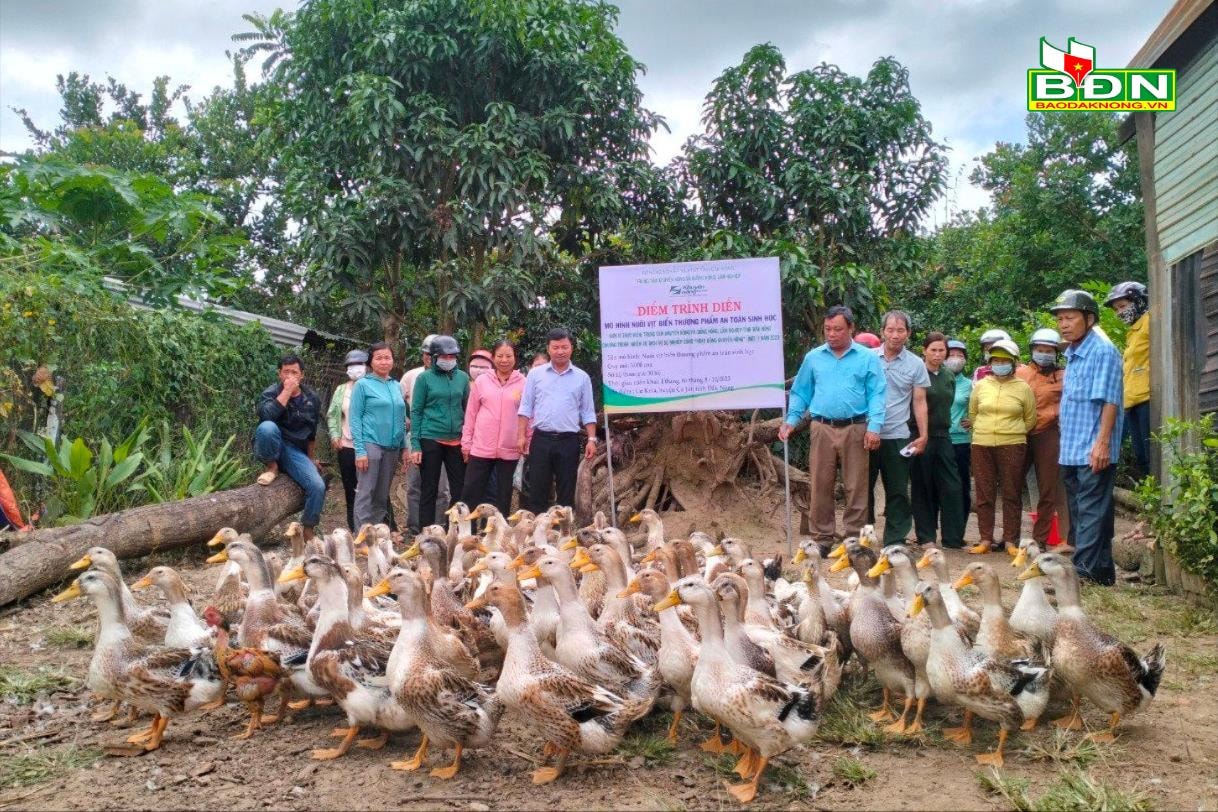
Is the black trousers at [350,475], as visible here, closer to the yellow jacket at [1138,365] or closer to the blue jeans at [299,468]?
the blue jeans at [299,468]

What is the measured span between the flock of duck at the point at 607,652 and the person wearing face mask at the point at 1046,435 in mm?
3396

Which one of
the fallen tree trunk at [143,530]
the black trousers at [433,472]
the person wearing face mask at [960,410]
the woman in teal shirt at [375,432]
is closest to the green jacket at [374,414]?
the woman in teal shirt at [375,432]

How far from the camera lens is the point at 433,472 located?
8.56 m

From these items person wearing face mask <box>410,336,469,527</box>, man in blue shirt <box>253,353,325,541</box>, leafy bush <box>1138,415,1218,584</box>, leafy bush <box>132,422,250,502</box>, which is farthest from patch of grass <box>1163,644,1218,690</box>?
leafy bush <box>132,422,250,502</box>

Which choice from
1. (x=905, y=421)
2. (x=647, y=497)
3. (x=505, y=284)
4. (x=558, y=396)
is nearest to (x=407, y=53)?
(x=505, y=284)

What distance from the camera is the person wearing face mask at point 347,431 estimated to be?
8.88m

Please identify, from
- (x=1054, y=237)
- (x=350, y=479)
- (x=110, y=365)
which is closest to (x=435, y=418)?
(x=350, y=479)

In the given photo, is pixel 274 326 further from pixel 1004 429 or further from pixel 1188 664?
pixel 1188 664

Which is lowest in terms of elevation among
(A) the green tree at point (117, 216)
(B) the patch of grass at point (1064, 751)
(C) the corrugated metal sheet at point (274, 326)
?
(B) the patch of grass at point (1064, 751)

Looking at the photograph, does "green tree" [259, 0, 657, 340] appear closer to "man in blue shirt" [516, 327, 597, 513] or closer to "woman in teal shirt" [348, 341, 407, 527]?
"woman in teal shirt" [348, 341, 407, 527]

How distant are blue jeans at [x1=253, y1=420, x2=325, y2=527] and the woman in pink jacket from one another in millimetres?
1635

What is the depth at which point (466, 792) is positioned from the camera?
148 inches

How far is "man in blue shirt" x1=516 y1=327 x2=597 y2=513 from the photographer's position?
810 cm

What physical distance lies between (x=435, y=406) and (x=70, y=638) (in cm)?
352
